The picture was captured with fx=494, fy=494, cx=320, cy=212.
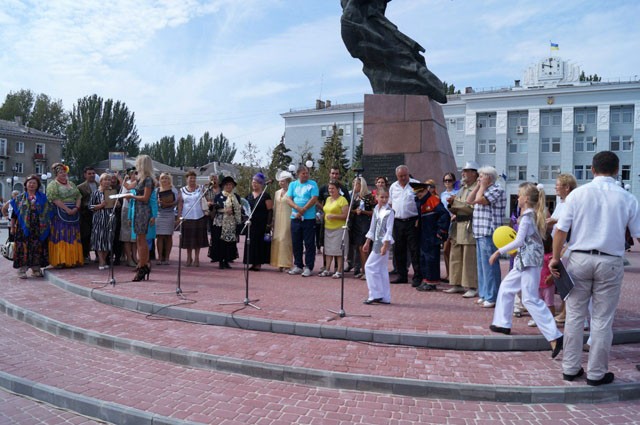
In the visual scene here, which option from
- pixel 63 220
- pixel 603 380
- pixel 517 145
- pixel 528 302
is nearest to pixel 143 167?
pixel 63 220

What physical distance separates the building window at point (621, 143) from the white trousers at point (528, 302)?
53924mm

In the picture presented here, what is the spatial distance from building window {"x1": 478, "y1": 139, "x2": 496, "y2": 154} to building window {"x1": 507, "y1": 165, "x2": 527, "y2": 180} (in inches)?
112

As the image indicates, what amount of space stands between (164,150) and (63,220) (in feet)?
265

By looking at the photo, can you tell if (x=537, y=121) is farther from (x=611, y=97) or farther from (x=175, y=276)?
(x=175, y=276)

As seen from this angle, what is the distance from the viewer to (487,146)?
183ft

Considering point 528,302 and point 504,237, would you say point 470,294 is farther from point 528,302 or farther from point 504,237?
point 528,302

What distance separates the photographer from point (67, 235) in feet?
32.5

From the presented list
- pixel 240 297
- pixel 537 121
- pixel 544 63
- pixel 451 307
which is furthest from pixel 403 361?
pixel 544 63

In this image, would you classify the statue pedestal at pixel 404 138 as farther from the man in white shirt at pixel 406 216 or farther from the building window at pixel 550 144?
the building window at pixel 550 144

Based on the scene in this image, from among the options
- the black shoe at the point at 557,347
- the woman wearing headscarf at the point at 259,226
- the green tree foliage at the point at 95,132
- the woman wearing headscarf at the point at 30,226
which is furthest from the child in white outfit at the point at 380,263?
the green tree foliage at the point at 95,132

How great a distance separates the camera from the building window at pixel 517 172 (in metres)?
54.6

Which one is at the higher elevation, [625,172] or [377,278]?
[625,172]

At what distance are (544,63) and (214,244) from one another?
54.4m

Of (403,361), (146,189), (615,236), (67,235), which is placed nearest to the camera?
(615,236)
